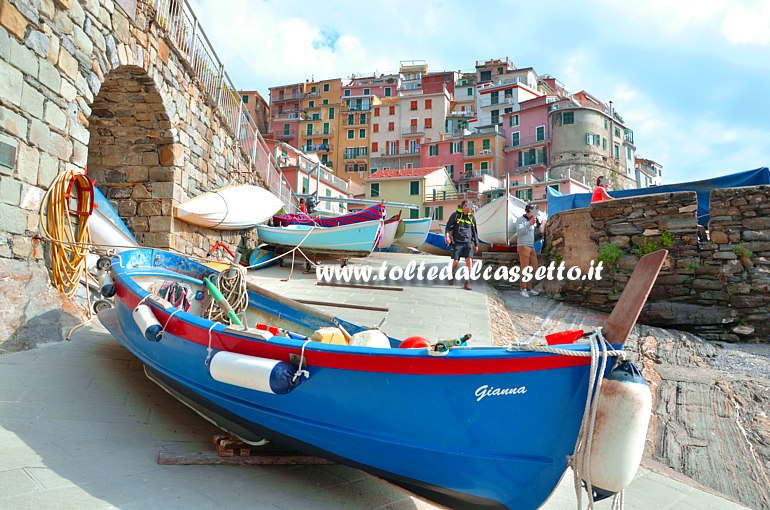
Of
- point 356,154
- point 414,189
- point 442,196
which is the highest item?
point 356,154

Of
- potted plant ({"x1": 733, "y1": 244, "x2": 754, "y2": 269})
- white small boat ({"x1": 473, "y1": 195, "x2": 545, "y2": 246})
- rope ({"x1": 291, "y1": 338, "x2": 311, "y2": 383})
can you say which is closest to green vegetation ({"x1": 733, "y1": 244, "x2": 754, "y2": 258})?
potted plant ({"x1": 733, "y1": 244, "x2": 754, "y2": 269})

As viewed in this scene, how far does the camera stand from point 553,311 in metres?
8.20

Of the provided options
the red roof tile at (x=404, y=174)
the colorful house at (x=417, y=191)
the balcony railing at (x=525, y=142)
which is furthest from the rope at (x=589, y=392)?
the balcony railing at (x=525, y=142)

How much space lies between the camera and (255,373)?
2426 mm

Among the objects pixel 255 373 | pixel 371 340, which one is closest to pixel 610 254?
pixel 371 340

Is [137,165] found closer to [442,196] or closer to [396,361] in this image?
[396,361]

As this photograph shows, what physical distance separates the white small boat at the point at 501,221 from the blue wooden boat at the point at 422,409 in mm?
10103

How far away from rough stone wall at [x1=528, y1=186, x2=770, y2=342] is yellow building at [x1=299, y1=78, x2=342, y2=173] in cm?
4776

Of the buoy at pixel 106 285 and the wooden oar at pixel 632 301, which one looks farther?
the buoy at pixel 106 285

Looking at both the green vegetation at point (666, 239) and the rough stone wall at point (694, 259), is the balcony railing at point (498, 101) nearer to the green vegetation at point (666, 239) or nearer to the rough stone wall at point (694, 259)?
the rough stone wall at point (694, 259)

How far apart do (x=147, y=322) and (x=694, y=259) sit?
8.22 metres

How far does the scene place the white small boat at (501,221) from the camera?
466 inches

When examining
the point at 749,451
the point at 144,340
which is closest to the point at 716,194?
the point at 749,451

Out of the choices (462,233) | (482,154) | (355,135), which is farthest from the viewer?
(355,135)
